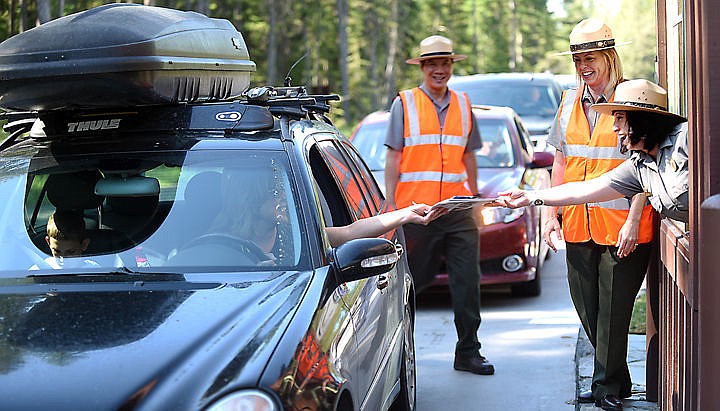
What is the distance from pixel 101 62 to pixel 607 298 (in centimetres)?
308

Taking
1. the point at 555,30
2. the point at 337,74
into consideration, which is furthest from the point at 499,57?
the point at 337,74

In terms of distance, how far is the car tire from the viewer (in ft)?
20.2

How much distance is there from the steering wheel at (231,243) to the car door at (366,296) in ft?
1.27

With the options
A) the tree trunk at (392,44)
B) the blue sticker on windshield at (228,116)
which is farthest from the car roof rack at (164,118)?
the tree trunk at (392,44)

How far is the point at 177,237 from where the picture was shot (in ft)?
15.4

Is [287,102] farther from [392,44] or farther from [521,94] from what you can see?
[392,44]

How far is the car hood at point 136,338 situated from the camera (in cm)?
338

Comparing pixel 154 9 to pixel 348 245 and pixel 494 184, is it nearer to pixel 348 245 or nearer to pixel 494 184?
pixel 348 245

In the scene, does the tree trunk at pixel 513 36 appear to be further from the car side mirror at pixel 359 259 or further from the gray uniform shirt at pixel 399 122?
the car side mirror at pixel 359 259

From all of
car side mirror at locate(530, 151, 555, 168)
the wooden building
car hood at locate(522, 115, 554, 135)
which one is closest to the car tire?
the wooden building

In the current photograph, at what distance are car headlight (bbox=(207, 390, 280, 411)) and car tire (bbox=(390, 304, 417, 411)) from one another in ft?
8.55

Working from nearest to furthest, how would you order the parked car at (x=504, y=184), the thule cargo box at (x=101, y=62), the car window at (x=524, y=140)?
the thule cargo box at (x=101, y=62), the parked car at (x=504, y=184), the car window at (x=524, y=140)

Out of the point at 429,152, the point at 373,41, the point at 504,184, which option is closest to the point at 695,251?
the point at 429,152

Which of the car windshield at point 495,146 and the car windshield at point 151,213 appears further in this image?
the car windshield at point 495,146
